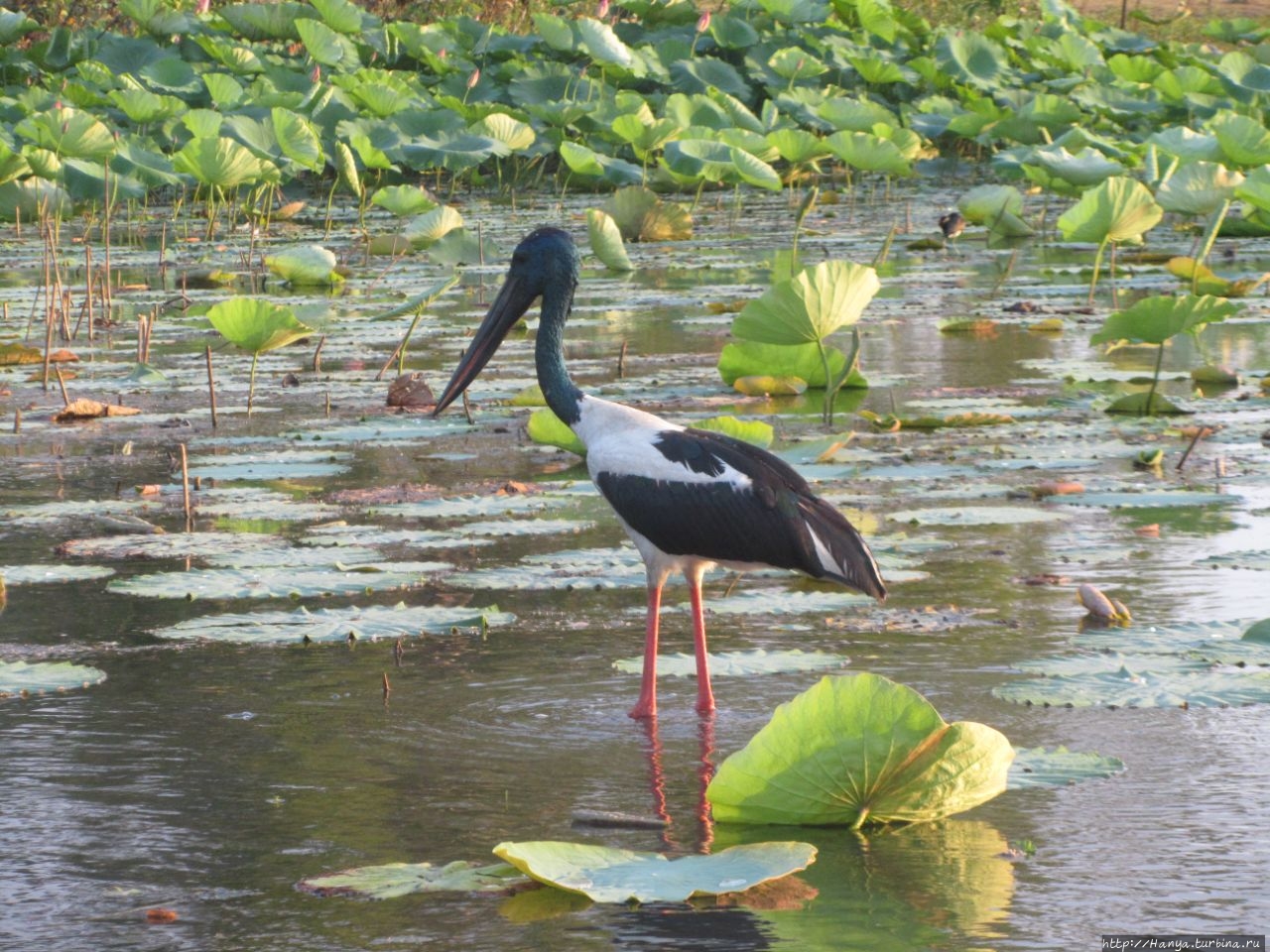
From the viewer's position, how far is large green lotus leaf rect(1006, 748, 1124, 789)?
3.63 meters

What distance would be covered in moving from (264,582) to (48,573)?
0.64m

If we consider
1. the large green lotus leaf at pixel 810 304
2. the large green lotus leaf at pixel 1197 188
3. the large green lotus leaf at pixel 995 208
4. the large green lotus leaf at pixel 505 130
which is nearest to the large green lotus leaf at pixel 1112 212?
the large green lotus leaf at pixel 1197 188

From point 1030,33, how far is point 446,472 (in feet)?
56.5

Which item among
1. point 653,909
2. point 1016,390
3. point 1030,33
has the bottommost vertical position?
point 653,909

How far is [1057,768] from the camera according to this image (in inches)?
146

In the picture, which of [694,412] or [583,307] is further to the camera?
[583,307]

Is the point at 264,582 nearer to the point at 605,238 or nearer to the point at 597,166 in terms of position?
the point at 605,238

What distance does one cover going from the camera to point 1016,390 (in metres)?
8.48

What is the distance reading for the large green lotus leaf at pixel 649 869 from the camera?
2.99m

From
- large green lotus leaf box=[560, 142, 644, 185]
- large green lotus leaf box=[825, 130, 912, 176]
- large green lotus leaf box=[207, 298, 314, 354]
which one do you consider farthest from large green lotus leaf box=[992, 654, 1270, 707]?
large green lotus leaf box=[560, 142, 644, 185]

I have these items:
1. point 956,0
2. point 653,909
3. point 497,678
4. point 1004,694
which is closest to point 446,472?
point 497,678

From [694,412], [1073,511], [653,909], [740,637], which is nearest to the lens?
[653,909]

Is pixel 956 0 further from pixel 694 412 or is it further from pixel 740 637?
pixel 740 637

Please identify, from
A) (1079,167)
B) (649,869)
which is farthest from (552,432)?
(1079,167)
